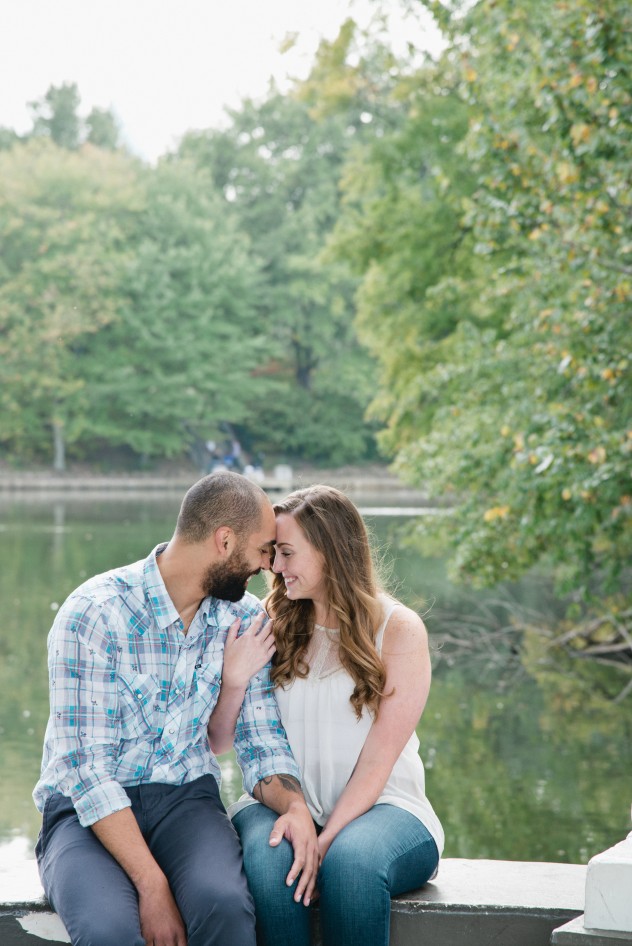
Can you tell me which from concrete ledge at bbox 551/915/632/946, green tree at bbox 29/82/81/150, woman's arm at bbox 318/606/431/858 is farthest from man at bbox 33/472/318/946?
green tree at bbox 29/82/81/150

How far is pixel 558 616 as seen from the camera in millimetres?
15125

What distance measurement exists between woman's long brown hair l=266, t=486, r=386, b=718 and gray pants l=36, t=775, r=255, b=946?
Result: 371 millimetres

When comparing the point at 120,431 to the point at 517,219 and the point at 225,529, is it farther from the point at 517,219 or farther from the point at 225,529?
the point at 225,529

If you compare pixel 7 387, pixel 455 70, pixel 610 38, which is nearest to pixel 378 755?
pixel 610 38

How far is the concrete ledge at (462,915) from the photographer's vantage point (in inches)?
102

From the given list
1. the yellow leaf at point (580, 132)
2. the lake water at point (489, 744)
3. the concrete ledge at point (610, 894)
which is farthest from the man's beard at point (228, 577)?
the yellow leaf at point (580, 132)

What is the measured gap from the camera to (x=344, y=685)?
291 centimetres

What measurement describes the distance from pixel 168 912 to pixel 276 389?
147 ft

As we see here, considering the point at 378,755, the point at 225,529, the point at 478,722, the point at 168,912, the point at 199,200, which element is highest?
the point at 199,200

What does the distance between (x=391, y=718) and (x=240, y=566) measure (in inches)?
18.7

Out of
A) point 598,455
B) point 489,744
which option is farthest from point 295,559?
point 489,744

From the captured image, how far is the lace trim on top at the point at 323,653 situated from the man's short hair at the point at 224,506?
12.8 inches

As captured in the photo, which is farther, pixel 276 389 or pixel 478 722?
pixel 276 389

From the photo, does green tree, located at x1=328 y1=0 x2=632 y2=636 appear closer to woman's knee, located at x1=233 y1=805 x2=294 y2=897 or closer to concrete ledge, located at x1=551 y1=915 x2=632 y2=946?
woman's knee, located at x1=233 y1=805 x2=294 y2=897
